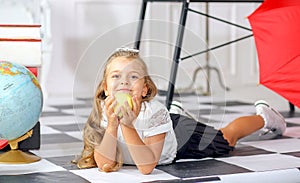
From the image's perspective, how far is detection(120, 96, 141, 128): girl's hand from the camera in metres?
1.98

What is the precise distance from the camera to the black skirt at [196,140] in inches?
88.7

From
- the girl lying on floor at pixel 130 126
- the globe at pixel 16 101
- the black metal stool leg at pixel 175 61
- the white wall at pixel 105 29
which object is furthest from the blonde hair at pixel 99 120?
the white wall at pixel 105 29

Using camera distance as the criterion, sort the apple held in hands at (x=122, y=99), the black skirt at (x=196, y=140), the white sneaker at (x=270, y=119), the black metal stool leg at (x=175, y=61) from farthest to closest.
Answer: the white sneaker at (x=270, y=119) → the black metal stool leg at (x=175, y=61) → the black skirt at (x=196, y=140) → the apple held in hands at (x=122, y=99)

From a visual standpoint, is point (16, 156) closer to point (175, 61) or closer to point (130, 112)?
point (130, 112)

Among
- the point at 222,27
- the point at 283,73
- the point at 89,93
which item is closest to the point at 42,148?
the point at 89,93

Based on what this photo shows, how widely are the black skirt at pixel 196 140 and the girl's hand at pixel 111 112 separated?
0.91 feet

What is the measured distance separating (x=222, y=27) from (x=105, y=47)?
301cm

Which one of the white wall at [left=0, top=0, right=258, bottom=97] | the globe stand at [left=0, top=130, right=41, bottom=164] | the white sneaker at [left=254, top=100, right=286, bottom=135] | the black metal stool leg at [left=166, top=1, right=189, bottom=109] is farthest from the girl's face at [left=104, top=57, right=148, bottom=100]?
the white wall at [left=0, top=0, right=258, bottom=97]

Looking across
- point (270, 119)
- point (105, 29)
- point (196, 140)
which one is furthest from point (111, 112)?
point (105, 29)

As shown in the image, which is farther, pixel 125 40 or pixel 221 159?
pixel 125 40

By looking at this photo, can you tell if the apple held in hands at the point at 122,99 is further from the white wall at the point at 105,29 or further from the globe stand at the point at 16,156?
the white wall at the point at 105,29

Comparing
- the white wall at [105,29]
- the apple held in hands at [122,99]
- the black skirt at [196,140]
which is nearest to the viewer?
the apple held in hands at [122,99]

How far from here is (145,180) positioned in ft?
6.63

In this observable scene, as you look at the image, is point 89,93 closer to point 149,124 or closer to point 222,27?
point 149,124
